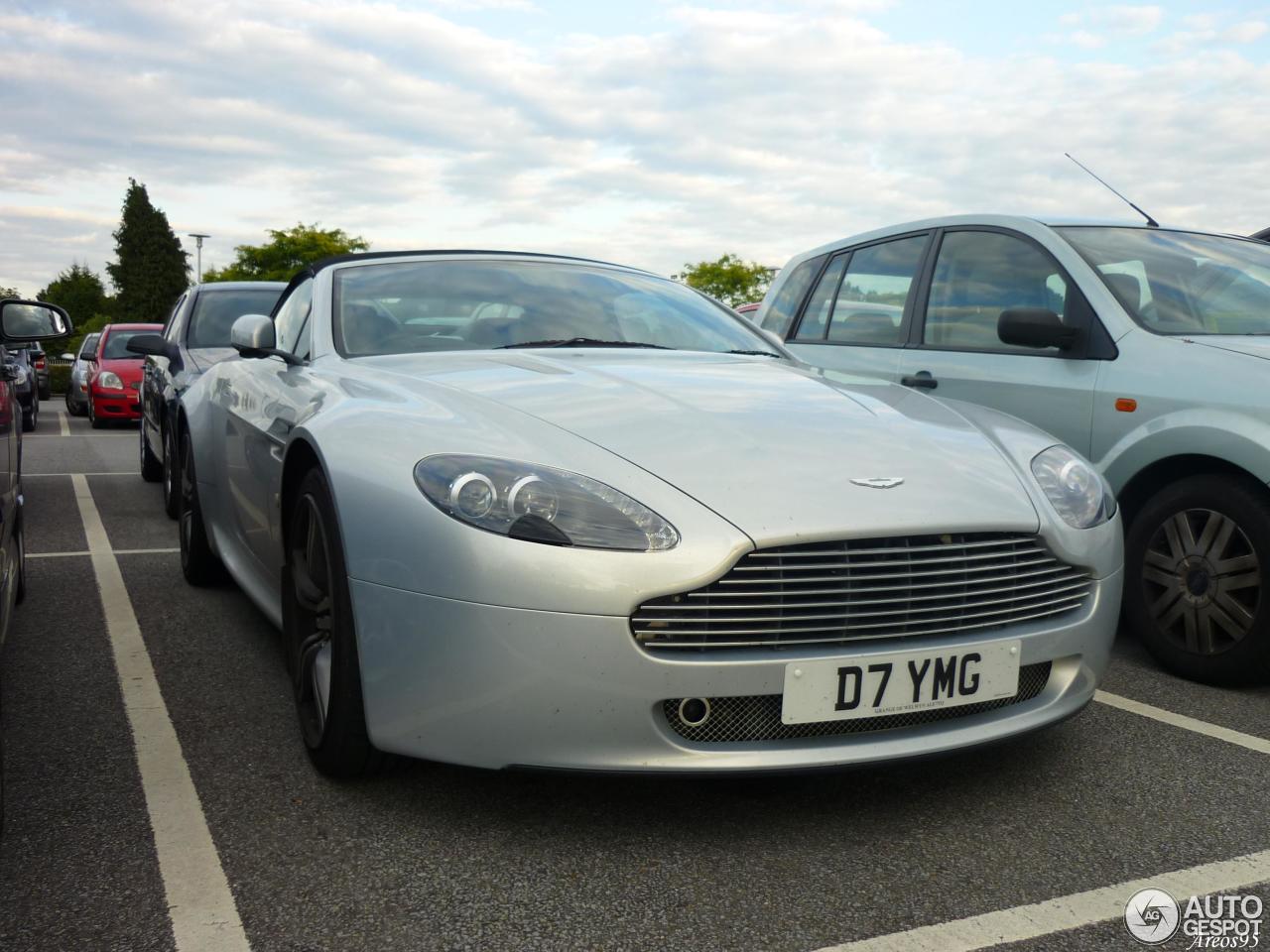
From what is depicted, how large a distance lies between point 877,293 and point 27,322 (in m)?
3.44

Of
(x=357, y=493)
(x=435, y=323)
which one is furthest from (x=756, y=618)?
(x=435, y=323)

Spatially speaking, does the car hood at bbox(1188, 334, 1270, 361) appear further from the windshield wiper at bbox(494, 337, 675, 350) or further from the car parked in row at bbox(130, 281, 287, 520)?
the car parked in row at bbox(130, 281, 287, 520)

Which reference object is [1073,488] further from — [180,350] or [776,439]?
[180,350]

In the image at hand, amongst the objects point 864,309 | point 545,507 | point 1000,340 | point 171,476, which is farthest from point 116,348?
point 545,507

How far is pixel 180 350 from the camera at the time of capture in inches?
283

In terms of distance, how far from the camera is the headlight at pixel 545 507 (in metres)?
2.25

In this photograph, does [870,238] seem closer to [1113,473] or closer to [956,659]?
[1113,473]

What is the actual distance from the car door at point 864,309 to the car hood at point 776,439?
1.83 meters

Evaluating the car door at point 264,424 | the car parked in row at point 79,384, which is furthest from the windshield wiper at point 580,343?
the car parked in row at point 79,384

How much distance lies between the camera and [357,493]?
252 centimetres

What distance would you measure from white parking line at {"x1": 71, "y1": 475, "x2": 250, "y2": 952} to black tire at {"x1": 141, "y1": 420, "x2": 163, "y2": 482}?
470 cm

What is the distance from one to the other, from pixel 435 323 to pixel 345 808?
1600mm

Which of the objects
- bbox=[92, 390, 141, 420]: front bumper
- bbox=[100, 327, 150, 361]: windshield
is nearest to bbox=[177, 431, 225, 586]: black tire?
bbox=[92, 390, 141, 420]: front bumper

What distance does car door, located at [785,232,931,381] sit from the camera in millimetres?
5086
